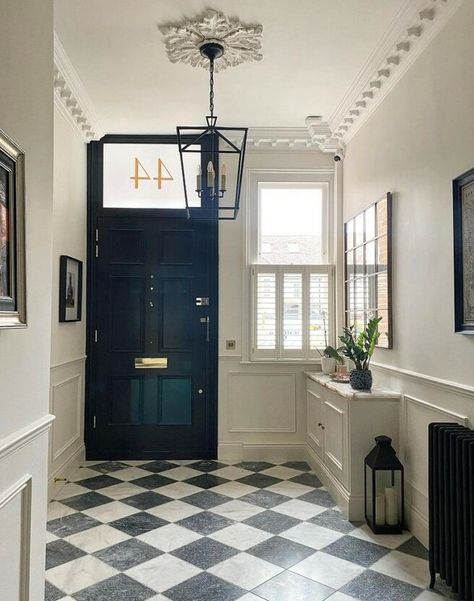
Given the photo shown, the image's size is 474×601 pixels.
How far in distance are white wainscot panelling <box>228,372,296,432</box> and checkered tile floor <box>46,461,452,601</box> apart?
0.66 meters

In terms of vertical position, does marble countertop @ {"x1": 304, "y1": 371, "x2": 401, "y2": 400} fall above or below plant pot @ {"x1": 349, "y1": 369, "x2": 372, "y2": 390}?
below

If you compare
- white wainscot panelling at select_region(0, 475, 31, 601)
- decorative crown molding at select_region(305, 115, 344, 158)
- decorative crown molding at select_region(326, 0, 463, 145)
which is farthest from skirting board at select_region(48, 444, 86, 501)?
decorative crown molding at select_region(326, 0, 463, 145)

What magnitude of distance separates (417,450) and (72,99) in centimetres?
349

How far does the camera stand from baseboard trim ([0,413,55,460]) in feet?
5.16

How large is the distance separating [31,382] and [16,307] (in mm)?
335

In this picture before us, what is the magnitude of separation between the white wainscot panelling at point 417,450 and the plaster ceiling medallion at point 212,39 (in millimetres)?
2457

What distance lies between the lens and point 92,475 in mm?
4383

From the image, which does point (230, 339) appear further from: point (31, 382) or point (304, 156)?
point (31, 382)

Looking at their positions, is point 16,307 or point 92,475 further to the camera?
point 92,475

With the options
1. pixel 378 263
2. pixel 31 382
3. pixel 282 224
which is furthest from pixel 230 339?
pixel 31 382

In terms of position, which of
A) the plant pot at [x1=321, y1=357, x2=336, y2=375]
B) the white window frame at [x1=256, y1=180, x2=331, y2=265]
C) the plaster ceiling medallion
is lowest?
the plant pot at [x1=321, y1=357, x2=336, y2=375]

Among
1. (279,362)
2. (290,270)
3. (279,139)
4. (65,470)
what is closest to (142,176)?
(279,139)

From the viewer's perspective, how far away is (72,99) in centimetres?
399

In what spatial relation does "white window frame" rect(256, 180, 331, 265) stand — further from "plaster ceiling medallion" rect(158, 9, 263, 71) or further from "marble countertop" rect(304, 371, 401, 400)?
"plaster ceiling medallion" rect(158, 9, 263, 71)
